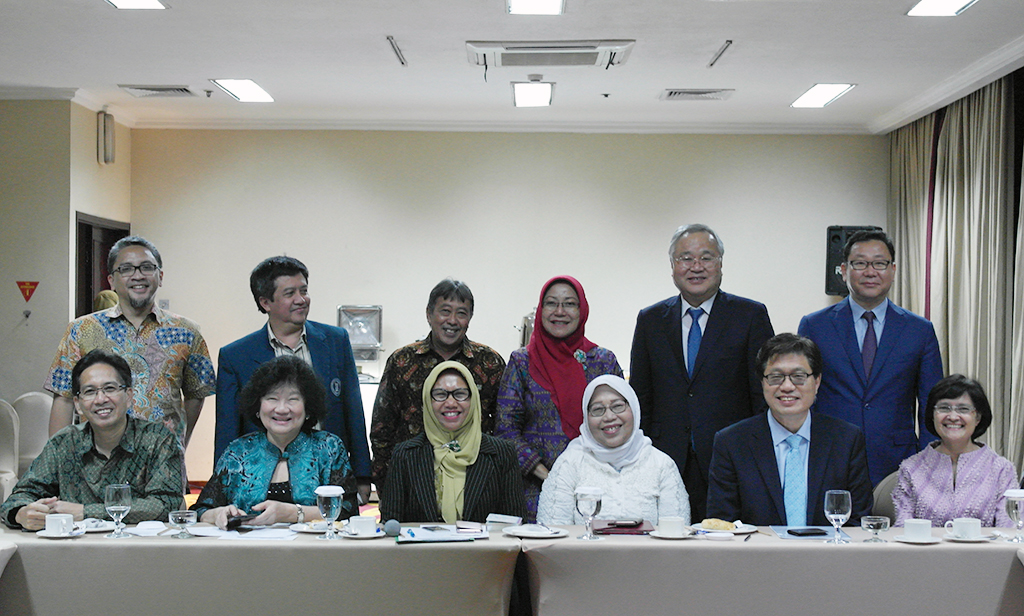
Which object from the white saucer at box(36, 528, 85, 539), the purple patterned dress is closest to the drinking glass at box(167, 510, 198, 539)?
the white saucer at box(36, 528, 85, 539)

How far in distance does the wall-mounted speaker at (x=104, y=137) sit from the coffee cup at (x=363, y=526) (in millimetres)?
5160

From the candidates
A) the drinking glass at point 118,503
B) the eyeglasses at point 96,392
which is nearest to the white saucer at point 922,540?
the drinking glass at point 118,503

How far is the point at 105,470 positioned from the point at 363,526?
898 mm

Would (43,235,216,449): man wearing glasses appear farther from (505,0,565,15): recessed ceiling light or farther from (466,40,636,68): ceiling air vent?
(466,40,636,68): ceiling air vent

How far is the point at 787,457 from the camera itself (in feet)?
8.63

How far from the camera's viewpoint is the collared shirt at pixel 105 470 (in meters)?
2.55

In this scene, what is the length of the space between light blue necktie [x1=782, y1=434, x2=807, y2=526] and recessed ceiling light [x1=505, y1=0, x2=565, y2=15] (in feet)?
8.00

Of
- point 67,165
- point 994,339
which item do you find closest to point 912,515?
point 994,339

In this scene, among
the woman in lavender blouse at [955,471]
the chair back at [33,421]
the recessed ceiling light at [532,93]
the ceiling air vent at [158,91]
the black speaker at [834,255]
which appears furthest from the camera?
the black speaker at [834,255]

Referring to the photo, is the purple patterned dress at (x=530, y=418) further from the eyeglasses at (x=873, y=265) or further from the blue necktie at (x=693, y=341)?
the eyeglasses at (x=873, y=265)

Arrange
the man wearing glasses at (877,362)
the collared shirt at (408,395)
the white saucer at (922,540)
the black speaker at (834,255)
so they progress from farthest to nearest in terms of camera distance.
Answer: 1. the black speaker at (834,255)
2. the collared shirt at (408,395)
3. the man wearing glasses at (877,362)
4. the white saucer at (922,540)

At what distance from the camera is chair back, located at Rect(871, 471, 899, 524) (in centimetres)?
284

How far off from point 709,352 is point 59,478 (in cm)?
204

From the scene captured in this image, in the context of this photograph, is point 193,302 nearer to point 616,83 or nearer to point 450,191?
point 450,191
